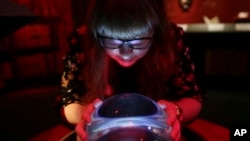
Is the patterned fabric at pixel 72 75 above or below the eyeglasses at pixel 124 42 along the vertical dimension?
below

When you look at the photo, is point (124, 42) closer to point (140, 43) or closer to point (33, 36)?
point (140, 43)

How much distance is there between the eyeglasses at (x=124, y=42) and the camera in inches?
22.3

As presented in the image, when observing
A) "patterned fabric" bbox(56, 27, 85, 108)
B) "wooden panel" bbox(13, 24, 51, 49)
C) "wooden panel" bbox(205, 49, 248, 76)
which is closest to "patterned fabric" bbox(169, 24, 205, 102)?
"patterned fabric" bbox(56, 27, 85, 108)

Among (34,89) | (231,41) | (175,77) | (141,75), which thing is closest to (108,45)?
(141,75)

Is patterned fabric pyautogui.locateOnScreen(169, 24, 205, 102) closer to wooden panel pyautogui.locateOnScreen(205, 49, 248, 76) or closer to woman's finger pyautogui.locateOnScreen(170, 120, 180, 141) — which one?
woman's finger pyautogui.locateOnScreen(170, 120, 180, 141)

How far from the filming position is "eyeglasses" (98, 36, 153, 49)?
57cm

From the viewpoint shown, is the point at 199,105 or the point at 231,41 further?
the point at 231,41

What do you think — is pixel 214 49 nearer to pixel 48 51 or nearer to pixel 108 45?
pixel 48 51

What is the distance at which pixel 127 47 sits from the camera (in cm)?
57

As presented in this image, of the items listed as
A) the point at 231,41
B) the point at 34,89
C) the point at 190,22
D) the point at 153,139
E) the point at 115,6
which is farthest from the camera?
the point at 190,22

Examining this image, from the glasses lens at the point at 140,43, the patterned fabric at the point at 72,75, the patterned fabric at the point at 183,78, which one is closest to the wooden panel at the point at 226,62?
the patterned fabric at the point at 183,78

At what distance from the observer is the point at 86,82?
0.81 m

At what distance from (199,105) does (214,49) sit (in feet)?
7.12

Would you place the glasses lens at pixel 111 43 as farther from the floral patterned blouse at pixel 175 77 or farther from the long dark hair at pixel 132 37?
the floral patterned blouse at pixel 175 77
